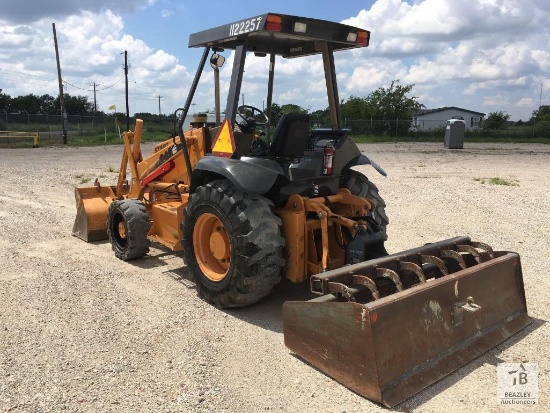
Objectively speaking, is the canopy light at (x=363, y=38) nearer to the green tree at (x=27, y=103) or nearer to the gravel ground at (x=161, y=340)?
the gravel ground at (x=161, y=340)

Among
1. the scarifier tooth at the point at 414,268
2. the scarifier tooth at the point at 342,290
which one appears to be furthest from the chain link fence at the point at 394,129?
the scarifier tooth at the point at 342,290

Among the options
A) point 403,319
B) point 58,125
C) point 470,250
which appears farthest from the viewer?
point 58,125

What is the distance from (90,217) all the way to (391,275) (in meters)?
4.87

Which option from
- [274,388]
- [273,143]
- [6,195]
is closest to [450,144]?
[6,195]

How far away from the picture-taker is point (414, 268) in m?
4.02

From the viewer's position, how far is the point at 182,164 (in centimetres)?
622

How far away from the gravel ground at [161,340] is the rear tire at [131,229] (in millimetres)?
179

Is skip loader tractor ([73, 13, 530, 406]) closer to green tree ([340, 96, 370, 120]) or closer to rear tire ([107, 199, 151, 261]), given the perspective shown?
rear tire ([107, 199, 151, 261])

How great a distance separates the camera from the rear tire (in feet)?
20.1

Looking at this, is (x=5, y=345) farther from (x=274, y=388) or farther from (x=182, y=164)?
(x=182, y=164)

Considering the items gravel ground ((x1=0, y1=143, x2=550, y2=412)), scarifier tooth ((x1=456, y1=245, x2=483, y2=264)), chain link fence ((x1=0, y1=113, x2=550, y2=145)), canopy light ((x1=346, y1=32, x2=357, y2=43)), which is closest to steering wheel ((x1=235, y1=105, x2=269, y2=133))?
canopy light ((x1=346, y1=32, x2=357, y2=43))

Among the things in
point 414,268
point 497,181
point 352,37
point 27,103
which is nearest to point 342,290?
point 414,268

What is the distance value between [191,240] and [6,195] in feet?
24.3

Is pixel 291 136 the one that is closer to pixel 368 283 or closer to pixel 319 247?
pixel 319 247
